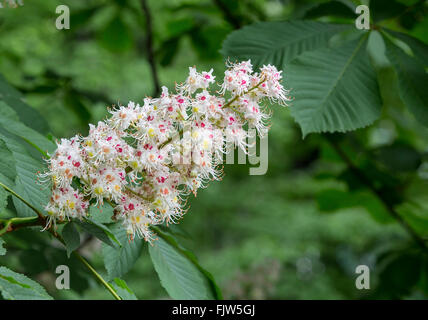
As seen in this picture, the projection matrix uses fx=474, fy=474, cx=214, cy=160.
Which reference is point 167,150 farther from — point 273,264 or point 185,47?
point 185,47

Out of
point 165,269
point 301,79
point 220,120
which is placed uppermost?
point 301,79

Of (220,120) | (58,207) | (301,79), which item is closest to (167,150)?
(220,120)

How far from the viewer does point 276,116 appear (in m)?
5.54

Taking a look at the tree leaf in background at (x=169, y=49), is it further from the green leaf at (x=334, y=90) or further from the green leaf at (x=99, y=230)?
the green leaf at (x=99, y=230)

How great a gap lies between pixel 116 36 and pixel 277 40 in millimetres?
2139

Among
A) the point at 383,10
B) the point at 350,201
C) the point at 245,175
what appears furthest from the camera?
the point at 245,175

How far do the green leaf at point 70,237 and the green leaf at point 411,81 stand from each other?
974mm

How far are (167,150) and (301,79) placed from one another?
1.59 ft

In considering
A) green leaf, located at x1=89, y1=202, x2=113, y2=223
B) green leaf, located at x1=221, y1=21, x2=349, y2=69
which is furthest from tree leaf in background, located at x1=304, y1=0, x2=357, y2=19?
green leaf, located at x1=89, y1=202, x2=113, y2=223

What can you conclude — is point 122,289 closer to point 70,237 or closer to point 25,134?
point 70,237

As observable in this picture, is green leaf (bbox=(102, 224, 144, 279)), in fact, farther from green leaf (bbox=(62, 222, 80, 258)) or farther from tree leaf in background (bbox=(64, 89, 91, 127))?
tree leaf in background (bbox=(64, 89, 91, 127))

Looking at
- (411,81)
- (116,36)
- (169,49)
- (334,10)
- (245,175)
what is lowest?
(411,81)

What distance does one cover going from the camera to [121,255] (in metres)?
1.18

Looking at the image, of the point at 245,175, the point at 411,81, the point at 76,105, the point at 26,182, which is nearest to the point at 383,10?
the point at 411,81
